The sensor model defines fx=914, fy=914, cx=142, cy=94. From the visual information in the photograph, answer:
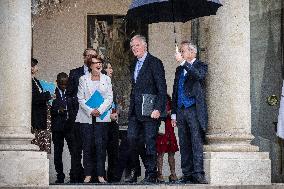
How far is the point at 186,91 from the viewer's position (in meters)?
11.7

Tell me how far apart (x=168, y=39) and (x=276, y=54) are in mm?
3162

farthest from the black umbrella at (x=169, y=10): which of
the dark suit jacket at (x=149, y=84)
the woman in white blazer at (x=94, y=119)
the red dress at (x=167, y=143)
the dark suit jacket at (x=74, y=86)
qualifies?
the red dress at (x=167, y=143)

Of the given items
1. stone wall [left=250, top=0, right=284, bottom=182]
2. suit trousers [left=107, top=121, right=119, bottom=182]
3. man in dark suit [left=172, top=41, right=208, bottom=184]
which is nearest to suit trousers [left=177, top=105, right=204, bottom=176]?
man in dark suit [left=172, top=41, right=208, bottom=184]

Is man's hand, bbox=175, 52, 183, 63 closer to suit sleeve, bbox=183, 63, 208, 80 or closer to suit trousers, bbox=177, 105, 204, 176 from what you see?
suit sleeve, bbox=183, 63, 208, 80

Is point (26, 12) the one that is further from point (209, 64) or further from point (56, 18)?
point (56, 18)

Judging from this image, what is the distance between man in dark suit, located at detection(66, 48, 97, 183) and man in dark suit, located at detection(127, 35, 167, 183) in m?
0.77

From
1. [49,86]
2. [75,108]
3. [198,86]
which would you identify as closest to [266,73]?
[198,86]

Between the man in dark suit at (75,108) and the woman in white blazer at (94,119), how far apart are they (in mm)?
298

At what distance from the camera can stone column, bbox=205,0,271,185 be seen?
11664 mm

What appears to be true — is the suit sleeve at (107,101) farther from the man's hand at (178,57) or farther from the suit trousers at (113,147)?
the man's hand at (178,57)

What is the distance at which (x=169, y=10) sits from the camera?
12.3 m

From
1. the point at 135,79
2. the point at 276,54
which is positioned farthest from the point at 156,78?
the point at 276,54

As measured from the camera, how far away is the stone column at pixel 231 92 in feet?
38.3

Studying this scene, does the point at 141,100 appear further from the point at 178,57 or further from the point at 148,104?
the point at 178,57
